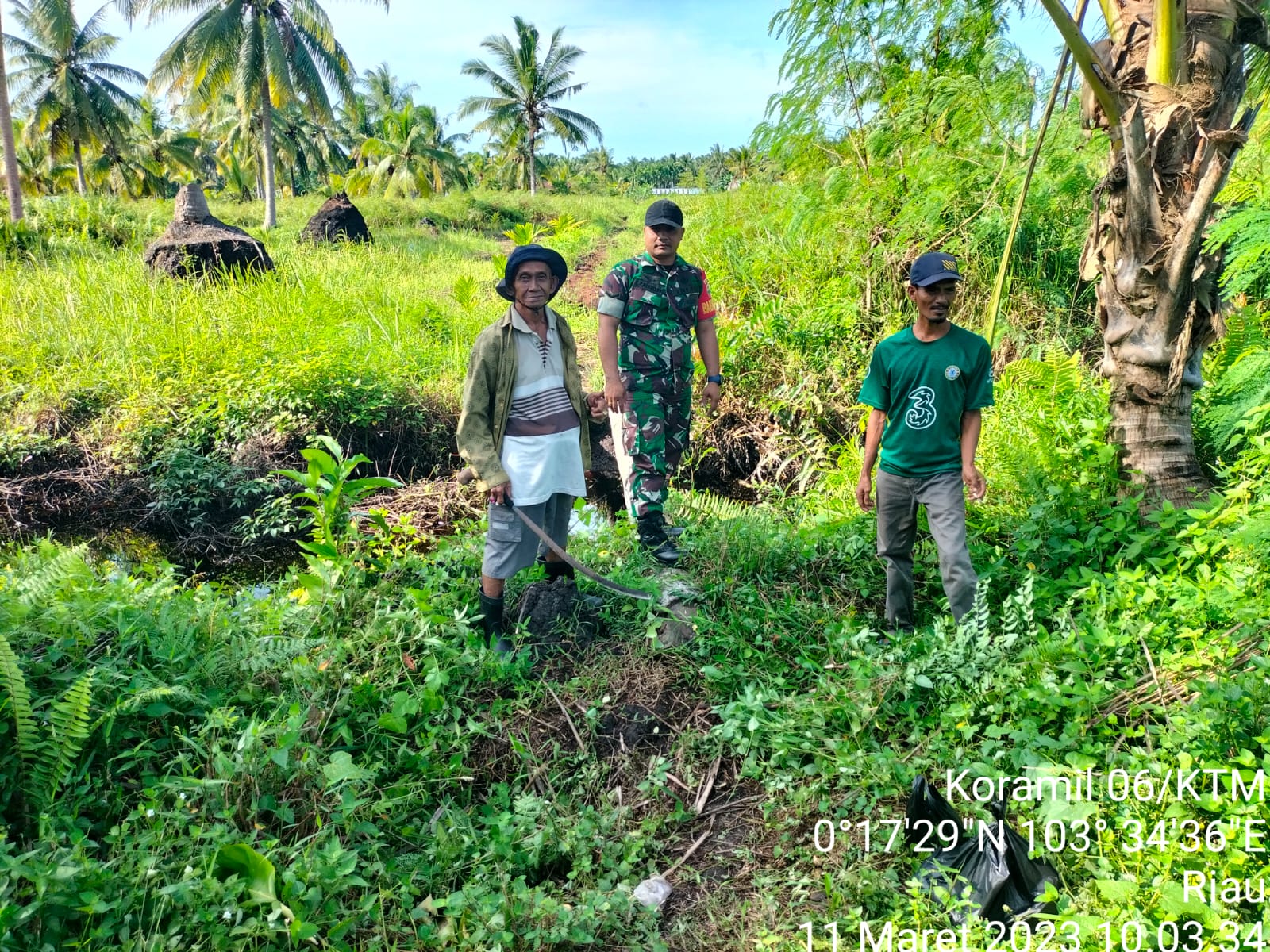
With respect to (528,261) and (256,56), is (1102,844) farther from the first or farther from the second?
(256,56)

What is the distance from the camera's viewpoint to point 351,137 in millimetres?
42906

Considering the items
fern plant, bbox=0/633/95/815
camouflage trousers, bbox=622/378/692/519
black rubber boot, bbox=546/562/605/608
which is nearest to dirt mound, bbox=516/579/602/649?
black rubber boot, bbox=546/562/605/608

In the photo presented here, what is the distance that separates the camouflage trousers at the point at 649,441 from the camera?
169 inches

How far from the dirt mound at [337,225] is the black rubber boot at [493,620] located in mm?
13424

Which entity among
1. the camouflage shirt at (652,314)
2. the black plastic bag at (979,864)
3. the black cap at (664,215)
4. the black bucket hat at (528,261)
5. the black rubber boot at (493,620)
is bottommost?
the black plastic bag at (979,864)

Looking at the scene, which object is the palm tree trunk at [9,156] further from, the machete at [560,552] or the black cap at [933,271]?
the black cap at [933,271]

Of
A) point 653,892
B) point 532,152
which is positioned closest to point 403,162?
point 532,152

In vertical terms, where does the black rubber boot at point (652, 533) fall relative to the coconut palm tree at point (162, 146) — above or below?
below

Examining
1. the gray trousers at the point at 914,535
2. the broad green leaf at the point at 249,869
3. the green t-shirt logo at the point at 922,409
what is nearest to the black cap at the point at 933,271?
the green t-shirt logo at the point at 922,409

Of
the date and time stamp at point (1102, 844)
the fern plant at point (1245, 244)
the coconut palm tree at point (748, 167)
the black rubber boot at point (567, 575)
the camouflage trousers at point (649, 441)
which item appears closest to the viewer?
the date and time stamp at point (1102, 844)

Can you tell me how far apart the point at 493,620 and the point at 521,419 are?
913 mm

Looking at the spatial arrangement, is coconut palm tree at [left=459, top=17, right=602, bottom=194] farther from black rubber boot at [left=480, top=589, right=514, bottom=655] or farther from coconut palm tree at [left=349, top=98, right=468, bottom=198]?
black rubber boot at [left=480, top=589, right=514, bottom=655]

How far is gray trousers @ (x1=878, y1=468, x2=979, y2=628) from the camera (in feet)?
10.4

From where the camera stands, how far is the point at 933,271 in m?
3.00
